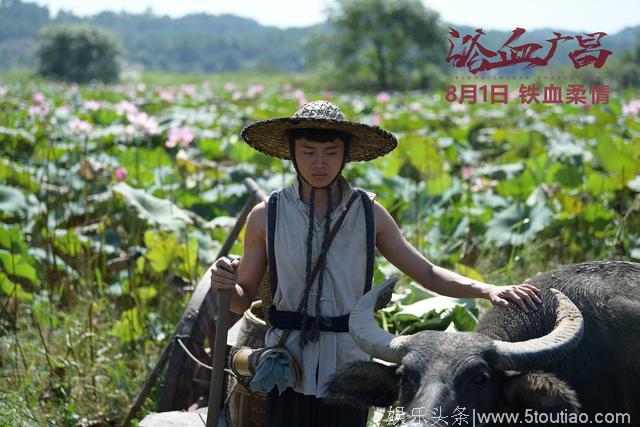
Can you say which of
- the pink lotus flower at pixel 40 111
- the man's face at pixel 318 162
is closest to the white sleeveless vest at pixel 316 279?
the man's face at pixel 318 162

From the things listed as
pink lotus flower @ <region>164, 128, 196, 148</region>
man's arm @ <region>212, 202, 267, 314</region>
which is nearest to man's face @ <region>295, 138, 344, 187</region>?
man's arm @ <region>212, 202, 267, 314</region>

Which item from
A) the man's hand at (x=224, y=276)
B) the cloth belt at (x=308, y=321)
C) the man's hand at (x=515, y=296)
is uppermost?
the man's hand at (x=224, y=276)

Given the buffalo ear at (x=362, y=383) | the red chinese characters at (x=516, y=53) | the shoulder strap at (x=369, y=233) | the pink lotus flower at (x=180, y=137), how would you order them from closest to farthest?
the buffalo ear at (x=362, y=383) → the shoulder strap at (x=369, y=233) → the red chinese characters at (x=516, y=53) → the pink lotus flower at (x=180, y=137)

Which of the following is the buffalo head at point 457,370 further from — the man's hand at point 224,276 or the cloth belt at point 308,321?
the man's hand at point 224,276

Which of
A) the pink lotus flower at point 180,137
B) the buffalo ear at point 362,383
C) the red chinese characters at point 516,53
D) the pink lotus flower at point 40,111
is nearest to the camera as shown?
the buffalo ear at point 362,383

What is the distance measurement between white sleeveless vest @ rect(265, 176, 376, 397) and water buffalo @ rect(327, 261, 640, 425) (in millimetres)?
151

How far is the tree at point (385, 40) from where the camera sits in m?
34.7

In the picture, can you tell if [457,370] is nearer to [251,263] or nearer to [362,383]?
[362,383]

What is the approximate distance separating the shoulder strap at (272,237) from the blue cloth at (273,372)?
258 millimetres

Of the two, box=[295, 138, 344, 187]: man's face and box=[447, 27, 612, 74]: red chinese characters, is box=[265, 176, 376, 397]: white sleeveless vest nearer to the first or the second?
box=[295, 138, 344, 187]: man's face

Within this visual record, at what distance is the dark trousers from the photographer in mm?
2592

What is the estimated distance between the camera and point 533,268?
16.0 feet

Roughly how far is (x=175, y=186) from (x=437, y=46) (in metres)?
31.5

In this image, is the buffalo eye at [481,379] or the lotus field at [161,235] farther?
the lotus field at [161,235]
